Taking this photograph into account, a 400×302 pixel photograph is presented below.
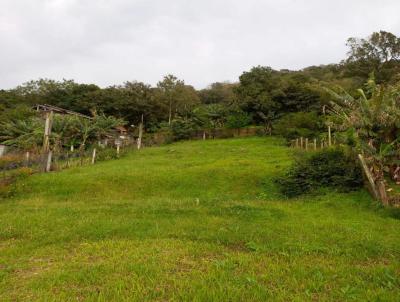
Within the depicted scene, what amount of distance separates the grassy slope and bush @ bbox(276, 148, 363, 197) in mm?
792

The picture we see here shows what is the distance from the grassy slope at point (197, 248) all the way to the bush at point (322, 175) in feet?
2.60

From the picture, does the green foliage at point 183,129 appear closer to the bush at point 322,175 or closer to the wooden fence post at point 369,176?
the bush at point 322,175

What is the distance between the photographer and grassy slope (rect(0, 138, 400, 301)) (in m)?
4.83

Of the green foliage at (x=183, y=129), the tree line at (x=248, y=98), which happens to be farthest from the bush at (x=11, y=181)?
the green foliage at (x=183, y=129)

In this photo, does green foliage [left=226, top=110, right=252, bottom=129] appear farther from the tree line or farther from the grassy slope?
the grassy slope

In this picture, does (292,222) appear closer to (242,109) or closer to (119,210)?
(119,210)

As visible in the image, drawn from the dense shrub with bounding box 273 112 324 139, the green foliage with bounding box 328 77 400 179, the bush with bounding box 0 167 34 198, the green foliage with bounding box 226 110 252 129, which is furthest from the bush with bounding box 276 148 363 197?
the green foliage with bounding box 226 110 252 129

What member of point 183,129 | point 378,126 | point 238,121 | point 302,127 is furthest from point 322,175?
point 183,129

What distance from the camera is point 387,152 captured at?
39.2 ft

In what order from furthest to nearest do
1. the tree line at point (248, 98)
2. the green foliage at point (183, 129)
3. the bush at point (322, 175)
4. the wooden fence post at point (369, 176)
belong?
the green foliage at point (183, 129), the tree line at point (248, 98), the bush at point (322, 175), the wooden fence post at point (369, 176)

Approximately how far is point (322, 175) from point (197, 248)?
26.5ft

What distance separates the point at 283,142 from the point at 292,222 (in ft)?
69.6

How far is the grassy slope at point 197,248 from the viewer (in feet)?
15.8

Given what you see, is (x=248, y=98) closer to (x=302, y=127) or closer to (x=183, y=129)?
(x=183, y=129)
